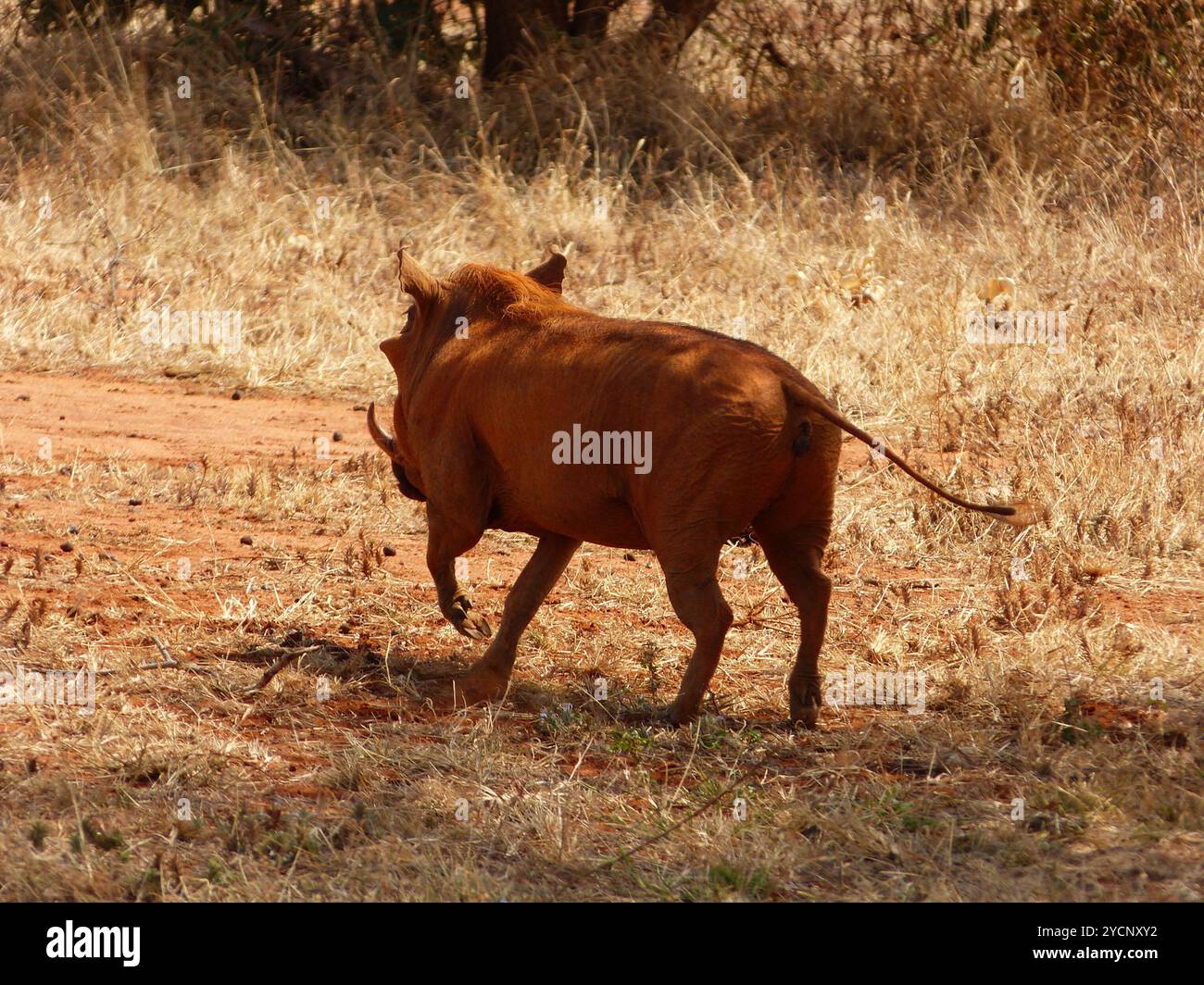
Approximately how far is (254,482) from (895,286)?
4814 mm

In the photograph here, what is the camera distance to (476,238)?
11469mm

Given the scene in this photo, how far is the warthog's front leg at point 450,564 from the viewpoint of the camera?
17.9ft

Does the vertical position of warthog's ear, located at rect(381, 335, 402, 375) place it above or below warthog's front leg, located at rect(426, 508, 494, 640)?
above

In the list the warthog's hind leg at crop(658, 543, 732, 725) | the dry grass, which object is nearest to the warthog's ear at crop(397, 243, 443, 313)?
the dry grass

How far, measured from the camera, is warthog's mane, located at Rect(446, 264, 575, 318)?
18.0ft

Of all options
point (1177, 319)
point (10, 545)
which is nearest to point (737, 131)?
point (1177, 319)

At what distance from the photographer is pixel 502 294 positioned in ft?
18.2

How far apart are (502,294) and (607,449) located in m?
0.96

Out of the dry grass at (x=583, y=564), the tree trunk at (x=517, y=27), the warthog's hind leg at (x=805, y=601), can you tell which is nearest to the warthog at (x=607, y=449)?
the warthog's hind leg at (x=805, y=601)

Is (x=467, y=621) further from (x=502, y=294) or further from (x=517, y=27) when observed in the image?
(x=517, y=27)

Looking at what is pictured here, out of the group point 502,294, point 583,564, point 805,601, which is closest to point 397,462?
point 502,294

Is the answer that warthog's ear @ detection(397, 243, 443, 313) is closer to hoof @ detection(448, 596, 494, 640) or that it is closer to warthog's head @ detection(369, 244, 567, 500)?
warthog's head @ detection(369, 244, 567, 500)

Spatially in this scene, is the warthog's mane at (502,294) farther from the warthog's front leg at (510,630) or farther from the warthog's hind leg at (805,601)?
the warthog's hind leg at (805,601)
